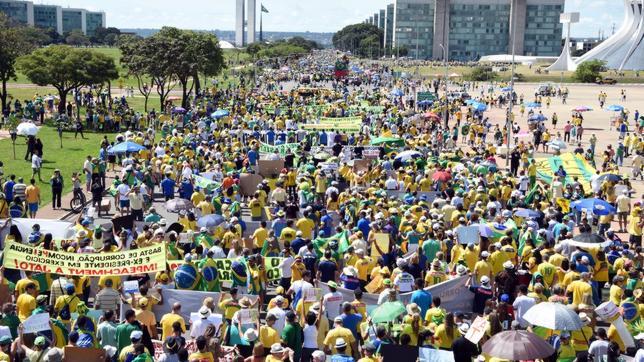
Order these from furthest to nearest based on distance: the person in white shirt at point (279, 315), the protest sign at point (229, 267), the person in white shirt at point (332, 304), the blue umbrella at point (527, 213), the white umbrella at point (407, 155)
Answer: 1. the white umbrella at point (407, 155)
2. the blue umbrella at point (527, 213)
3. the protest sign at point (229, 267)
4. the person in white shirt at point (332, 304)
5. the person in white shirt at point (279, 315)

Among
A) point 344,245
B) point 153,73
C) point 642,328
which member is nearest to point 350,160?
point 344,245

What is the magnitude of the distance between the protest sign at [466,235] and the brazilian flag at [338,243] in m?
2.34

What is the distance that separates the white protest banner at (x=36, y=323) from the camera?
10641 millimetres

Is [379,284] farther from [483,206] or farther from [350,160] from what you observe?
[350,160]

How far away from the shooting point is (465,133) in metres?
43.9

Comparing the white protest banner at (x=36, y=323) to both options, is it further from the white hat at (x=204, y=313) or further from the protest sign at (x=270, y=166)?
the protest sign at (x=270, y=166)

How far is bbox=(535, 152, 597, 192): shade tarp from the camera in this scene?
79.9 feet

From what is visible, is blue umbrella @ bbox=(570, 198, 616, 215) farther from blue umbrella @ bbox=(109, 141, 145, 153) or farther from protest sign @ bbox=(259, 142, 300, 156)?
blue umbrella @ bbox=(109, 141, 145, 153)

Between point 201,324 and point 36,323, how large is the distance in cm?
→ 220

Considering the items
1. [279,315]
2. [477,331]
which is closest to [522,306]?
[477,331]

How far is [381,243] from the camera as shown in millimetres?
16156

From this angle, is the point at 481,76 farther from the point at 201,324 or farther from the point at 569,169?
the point at 201,324

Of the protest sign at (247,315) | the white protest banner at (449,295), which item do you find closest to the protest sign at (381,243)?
the white protest banner at (449,295)

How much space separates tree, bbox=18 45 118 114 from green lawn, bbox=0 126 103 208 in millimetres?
3771
